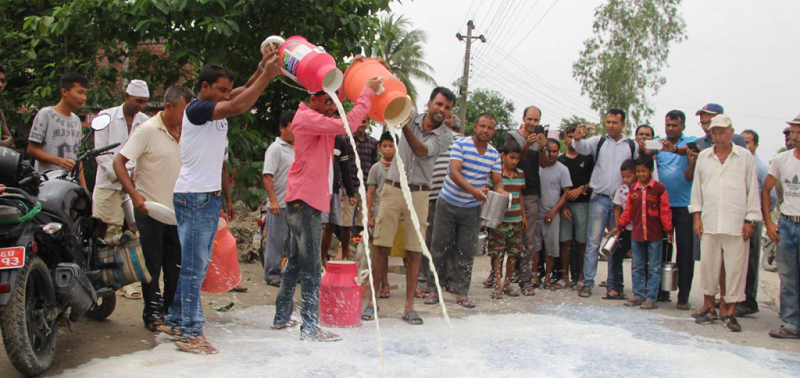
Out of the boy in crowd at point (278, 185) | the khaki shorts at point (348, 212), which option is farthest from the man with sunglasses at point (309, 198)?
the khaki shorts at point (348, 212)

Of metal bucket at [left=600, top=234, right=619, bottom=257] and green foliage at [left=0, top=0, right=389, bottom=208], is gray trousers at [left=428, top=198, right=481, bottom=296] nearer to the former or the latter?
metal bucket at [left=600, top=234, right=619, bottom=257]

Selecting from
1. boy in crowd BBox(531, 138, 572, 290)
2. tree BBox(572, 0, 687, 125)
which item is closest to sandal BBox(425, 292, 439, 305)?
boy in crowd BBox(531, 138, 572, 290)

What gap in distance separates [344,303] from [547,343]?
1.61 metres

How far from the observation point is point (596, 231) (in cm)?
702

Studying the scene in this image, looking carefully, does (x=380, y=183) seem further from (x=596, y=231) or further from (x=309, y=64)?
(x=309, y=64)

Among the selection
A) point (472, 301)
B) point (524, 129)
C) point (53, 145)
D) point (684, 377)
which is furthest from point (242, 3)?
point (684, 377)

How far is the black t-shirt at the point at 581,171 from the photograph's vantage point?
740 centimetres

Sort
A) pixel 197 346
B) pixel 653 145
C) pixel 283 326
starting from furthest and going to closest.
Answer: pixel 653 145
pixel 283 326
pixel 197 346

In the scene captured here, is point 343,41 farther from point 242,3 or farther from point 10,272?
point 10,272

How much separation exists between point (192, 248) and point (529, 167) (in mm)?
4377

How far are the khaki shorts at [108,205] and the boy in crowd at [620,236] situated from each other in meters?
5.00

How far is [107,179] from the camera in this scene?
506 centimetres

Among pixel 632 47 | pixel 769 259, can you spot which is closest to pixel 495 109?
pixel 632 47

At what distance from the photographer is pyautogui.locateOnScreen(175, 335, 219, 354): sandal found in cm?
401
